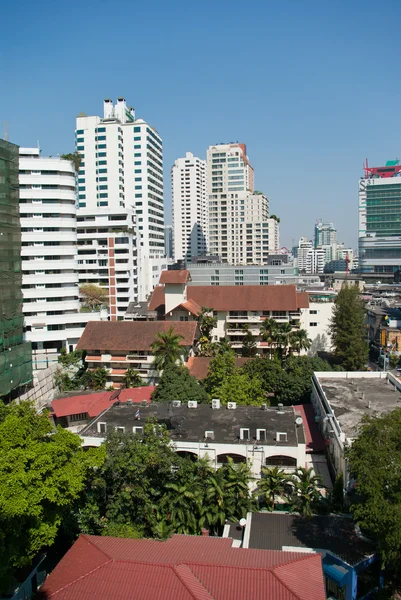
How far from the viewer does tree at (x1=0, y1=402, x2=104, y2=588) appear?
16172mm

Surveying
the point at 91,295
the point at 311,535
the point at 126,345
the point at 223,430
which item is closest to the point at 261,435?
the point at 223,430

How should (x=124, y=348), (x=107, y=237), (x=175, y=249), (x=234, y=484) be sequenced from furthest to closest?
1. (x=175, y=249)
2. (x=107, y=237)
3. (x=124, y=348)
4. (x=234, y=484)

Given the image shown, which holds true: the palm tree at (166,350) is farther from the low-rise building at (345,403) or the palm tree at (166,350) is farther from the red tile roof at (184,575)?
the red tile roof at (184,575)

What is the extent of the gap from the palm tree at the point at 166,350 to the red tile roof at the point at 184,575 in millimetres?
20378

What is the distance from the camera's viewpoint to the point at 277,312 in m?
47.8

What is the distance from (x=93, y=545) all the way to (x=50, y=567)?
3.51 meters

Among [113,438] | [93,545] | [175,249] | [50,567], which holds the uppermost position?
[175,249]

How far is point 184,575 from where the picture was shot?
16.0 metres

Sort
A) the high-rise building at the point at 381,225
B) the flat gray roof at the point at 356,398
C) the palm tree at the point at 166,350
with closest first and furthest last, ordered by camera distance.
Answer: the flat gray roof at the point at 356,398
the palm tree at the point at 166,350
the high-rise building at the point at 381,225

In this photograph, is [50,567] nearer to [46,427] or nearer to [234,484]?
[46,427]

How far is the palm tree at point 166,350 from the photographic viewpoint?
3791cm

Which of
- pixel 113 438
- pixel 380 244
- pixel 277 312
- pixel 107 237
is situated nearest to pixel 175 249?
pixel 380 244

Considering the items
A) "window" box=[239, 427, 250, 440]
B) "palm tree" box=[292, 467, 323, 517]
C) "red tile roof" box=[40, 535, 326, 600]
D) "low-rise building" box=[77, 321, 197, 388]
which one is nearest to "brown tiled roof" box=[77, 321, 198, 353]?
"low-rise building" box=[77, 321, 197, 388]

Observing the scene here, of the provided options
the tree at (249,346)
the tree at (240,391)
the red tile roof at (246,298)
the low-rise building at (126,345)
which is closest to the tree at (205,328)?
the low-rise building at (126,345)
